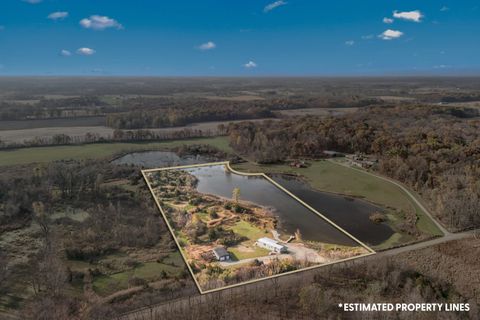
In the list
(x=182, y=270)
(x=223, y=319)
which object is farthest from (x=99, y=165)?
(x=223, y=319)

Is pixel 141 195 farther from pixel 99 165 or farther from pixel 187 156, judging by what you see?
pixel 187 156

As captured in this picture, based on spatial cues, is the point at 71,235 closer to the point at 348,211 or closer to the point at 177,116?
the point at 348,211

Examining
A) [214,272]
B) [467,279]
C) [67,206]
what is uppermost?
[214,272]

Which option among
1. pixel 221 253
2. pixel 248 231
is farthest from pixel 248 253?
pixel 221 253

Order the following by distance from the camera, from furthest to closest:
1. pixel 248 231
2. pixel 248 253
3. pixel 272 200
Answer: pixel 272 200 → pixel 248 231 → pixel 248 253

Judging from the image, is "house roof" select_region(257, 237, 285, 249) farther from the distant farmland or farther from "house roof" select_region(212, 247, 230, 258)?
the distant farmland
